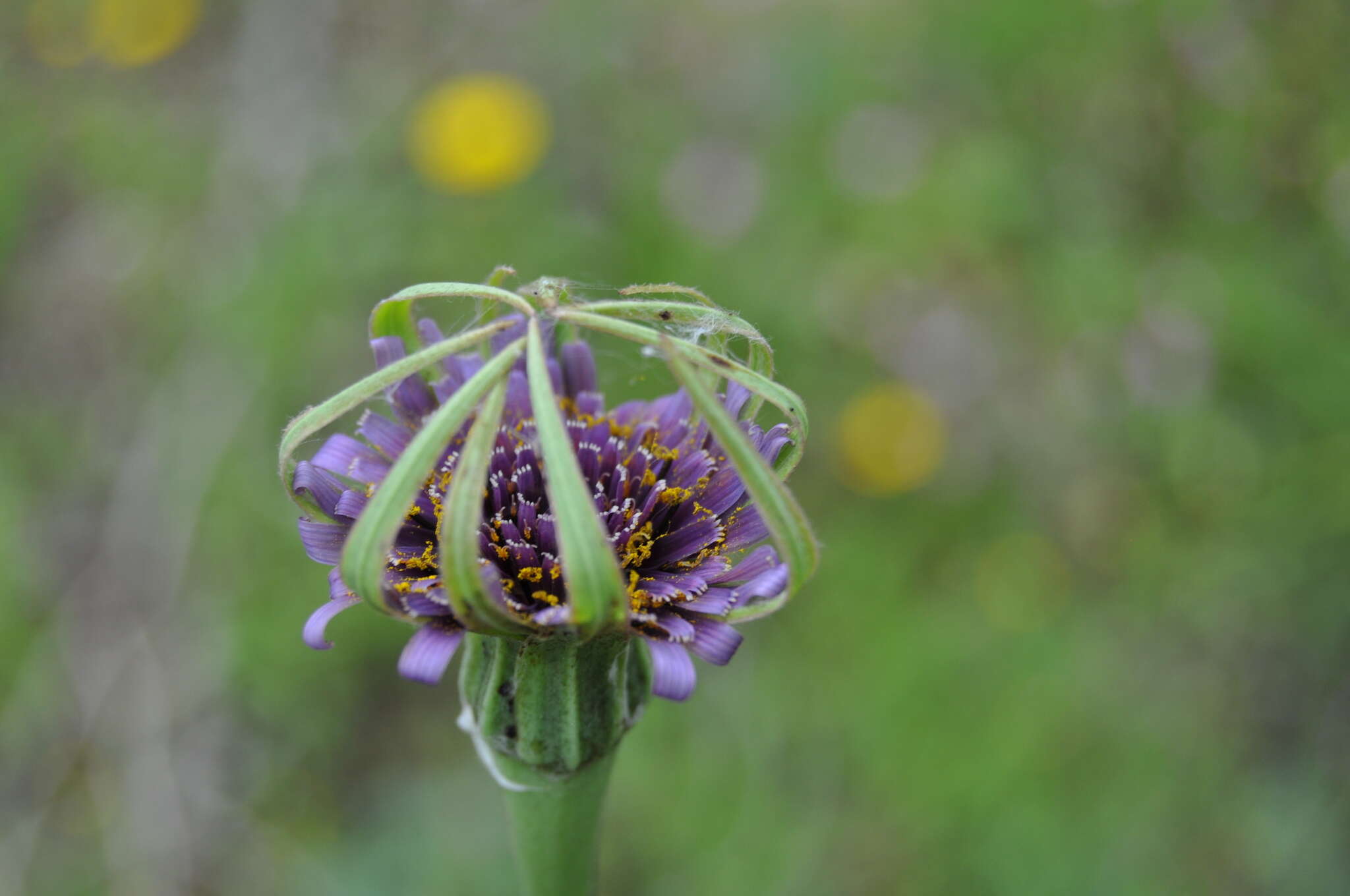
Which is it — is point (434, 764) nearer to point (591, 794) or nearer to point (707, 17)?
point (591, 794)

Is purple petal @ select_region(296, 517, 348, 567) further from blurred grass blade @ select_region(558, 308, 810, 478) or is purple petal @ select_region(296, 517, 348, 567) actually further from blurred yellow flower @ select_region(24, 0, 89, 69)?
blurred yellow flower @ select_region(24, 0, 89, 69)

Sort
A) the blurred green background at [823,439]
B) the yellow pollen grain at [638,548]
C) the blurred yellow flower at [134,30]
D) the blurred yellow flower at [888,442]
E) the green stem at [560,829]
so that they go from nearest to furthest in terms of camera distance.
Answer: the yellow pollen grain at [638,548]
the green stem at [560,829]
the blurred green background at [823,439]
the blurred yellow flower at [888,442]
the blurred yellow flower at [134,30]

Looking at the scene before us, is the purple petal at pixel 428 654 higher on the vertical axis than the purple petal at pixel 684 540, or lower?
higher

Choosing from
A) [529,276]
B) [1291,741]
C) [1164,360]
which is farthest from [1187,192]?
[529,276]

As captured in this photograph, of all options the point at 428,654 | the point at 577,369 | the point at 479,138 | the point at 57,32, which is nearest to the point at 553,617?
the point at 428,654

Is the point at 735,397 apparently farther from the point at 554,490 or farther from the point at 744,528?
the point at 554,490

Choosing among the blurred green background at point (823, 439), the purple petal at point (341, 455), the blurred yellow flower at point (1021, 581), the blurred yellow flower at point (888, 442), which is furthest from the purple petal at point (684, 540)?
the blurred yellow flower at point (888, 442)

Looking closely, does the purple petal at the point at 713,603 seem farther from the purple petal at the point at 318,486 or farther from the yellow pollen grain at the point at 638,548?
the purple petal at the point at 318,486
